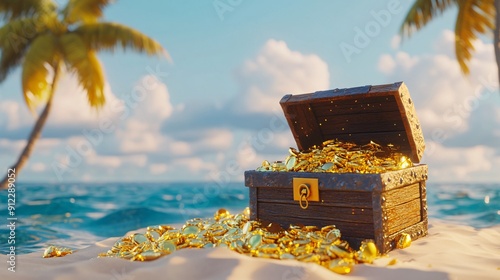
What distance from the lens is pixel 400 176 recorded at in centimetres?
325

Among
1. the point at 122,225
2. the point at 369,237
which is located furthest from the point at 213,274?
the point at 122,225

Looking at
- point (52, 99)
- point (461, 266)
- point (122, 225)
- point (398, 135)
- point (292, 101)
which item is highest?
point (52, 99)

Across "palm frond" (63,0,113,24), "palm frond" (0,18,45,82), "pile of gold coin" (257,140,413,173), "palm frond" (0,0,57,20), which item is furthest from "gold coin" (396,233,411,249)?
"palm frond" (0,0,57,20)

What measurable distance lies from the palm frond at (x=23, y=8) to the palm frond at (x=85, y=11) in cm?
75

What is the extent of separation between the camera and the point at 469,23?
30.6 ft

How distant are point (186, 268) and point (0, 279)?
3.30ft

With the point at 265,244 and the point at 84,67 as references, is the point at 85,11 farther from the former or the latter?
the point at 265,244

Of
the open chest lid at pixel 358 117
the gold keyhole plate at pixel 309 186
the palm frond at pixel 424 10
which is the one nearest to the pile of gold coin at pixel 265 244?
the gold keyhole plate at pixel 309 186

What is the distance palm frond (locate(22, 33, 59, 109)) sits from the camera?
1080 cm

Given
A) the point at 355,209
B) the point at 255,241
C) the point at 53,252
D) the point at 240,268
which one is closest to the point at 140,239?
the point at 53,252

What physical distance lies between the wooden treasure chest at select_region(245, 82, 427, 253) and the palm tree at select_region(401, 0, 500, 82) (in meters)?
6.79

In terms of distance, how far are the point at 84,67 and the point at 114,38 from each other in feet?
4.64

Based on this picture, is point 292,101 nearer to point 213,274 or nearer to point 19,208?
point 213,274

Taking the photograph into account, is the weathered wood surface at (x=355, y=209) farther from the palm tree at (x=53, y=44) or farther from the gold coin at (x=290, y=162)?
the palm tree at (x=53, y=44)
